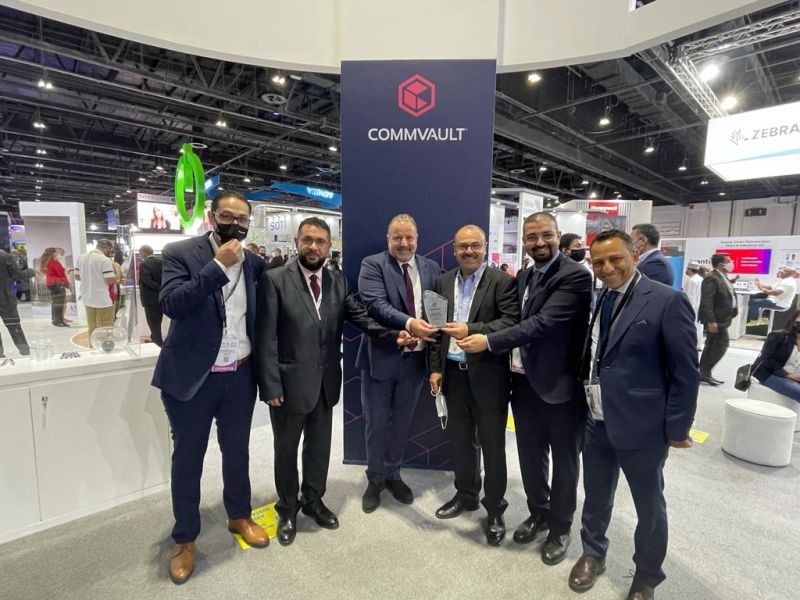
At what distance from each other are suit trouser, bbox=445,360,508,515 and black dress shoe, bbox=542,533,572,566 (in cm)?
28

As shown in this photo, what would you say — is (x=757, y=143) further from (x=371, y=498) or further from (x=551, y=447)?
(x=371, y=498)

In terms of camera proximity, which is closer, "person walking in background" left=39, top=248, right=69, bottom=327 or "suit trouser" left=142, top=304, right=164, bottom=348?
"suit trouser" left=142, top=304, right=164, bottom=348

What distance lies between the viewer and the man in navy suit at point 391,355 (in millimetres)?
2410

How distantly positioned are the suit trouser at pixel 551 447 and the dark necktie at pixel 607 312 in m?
0.41

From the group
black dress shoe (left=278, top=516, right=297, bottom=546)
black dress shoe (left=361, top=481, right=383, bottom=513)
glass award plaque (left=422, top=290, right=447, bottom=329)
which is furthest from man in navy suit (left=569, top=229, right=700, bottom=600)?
black dress shoe (left=278, top=516, right=297, bottom=546)

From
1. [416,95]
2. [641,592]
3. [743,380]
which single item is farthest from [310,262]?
[743,380]

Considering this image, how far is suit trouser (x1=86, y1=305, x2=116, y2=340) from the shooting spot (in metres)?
5.81

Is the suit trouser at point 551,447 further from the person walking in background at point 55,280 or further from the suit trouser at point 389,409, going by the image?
the person walking in background at point 55,280

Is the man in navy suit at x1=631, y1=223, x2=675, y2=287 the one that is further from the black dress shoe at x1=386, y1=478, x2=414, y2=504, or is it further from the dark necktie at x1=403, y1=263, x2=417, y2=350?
the black dress shoe at x1=386, y1=478, x2=414, y2=504

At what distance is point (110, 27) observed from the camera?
249cm

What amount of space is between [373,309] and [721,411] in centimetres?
435

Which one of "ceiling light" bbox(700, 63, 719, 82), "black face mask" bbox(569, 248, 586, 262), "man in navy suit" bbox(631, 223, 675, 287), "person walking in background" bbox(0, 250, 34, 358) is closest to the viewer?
"black face mask" bbox(569, 248, 586, 262)

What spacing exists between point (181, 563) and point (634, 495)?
2.17m

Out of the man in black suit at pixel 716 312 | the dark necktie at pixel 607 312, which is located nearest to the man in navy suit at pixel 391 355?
the dark necktie at pixel 607 312
